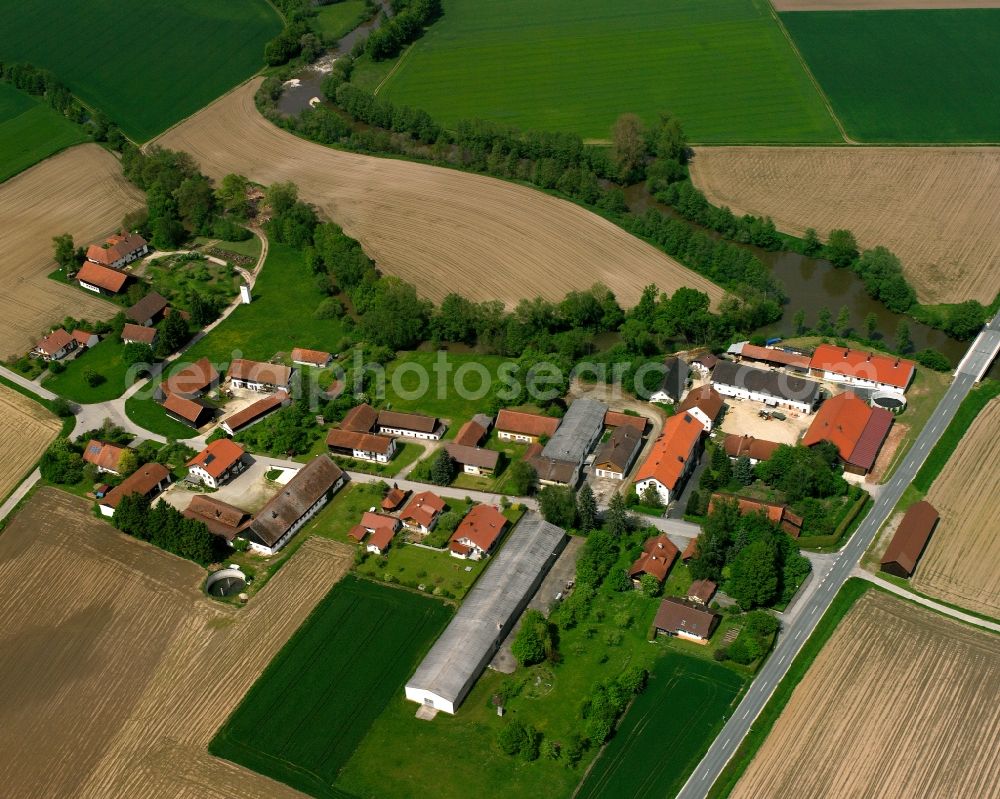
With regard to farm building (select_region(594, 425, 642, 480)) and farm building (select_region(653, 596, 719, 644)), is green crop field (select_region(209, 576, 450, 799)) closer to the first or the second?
farm building (select_region(653, 596, 719, 644))

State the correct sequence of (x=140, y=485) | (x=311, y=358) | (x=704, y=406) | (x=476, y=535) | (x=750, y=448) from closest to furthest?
(x=476, y=535) < (x=140, y=485) < (x=750, y=448) < (x=704, y=406) < (x=311, y=358)

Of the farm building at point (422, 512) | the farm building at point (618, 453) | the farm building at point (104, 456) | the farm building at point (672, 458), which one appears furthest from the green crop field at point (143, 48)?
the farm building at point (672, 458)

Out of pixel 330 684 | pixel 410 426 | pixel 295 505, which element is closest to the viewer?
pixel 330 684

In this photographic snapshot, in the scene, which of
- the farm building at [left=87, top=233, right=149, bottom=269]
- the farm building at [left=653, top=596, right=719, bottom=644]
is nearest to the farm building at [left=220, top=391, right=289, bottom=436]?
the farm building at [left=87, top=233, right=149, bottom=269]

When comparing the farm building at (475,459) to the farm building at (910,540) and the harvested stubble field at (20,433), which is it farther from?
the harvested stubble field at (20,433)

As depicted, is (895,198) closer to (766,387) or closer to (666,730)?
(766,387)

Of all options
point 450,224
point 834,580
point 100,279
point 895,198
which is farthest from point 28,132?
point 834,580

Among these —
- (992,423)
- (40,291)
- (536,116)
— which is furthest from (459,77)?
(992,423)
